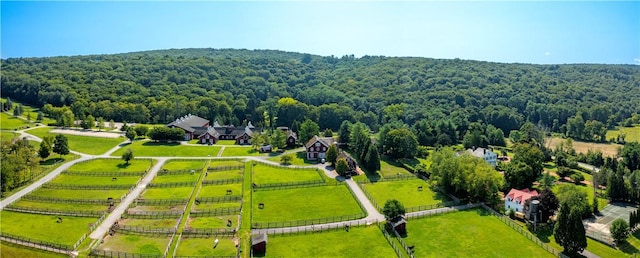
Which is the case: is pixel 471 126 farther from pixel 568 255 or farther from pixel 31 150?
pixel 31 150

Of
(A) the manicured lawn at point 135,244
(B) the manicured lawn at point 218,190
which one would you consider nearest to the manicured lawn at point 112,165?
(B) the manicured lawn at point 218,190

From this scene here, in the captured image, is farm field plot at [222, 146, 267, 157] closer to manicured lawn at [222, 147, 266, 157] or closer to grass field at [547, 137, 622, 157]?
manicured lawn at [222, 147, 266, 157]

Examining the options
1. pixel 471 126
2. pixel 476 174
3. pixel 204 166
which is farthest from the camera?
pixel 471 126

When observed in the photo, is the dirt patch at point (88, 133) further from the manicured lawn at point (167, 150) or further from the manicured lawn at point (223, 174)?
the manicured lawn at point (223, 174)

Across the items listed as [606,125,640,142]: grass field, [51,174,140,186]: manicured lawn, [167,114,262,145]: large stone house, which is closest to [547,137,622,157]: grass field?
[606,125,640,142]: grass field

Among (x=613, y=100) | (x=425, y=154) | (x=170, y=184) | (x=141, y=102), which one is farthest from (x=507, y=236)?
(x=613, y=100)

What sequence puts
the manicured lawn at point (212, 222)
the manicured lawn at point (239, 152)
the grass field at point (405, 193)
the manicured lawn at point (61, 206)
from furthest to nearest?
the manicured lawn at point (239, 152)
the grass field at point (405, 193)
the manicured lawn at point (61, 206)
the manicured lawn at point (212, 222)

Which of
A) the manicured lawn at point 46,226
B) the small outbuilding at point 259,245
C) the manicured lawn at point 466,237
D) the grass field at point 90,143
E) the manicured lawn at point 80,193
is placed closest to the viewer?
the small outbuilding at point 259,245
